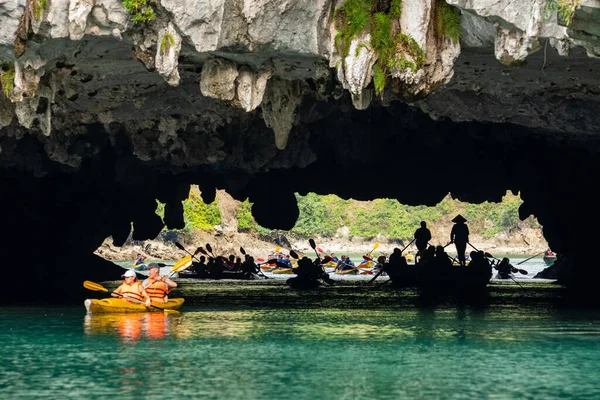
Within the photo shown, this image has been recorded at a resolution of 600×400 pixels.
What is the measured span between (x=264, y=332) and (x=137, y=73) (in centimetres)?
684

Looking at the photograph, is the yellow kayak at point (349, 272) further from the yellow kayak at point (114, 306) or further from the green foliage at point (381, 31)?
the green foliage at point (381, 31)

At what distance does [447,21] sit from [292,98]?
5613mm

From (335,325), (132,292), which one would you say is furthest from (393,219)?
(335,325)

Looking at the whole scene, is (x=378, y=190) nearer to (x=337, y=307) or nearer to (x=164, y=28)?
(x=337, y=307)

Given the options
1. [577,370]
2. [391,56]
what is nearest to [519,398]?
[577,370]

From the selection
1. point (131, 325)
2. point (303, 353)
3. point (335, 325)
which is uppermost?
point (131, 325)

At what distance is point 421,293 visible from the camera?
39.4 m

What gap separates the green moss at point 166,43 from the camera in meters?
19.1

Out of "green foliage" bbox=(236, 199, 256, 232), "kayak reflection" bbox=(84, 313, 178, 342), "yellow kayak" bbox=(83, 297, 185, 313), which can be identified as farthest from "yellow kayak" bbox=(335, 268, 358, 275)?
"green foliage" bbox=(236, 199, 256, 232)

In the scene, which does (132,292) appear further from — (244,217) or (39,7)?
(244,217)

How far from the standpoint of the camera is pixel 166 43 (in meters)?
19.1

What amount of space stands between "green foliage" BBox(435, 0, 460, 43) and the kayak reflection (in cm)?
846

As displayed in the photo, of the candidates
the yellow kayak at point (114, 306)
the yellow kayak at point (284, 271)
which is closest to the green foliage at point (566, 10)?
the yellow kayak at point (114, 306)

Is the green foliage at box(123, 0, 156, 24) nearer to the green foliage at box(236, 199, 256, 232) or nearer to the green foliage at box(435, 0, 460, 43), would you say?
the green foliage at box(435, 0, 460, 43)
